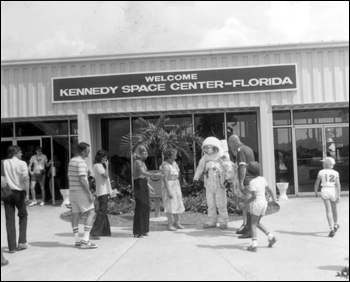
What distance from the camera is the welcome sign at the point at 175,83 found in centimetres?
856

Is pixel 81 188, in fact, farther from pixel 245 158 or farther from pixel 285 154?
pixel 285 154

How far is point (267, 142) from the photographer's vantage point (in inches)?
344

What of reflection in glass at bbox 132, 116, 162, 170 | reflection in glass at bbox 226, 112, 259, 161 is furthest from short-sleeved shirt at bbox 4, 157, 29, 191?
reflection in glass at bbox 226, 112, 259, 161

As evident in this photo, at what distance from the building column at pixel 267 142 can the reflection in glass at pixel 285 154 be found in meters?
0.80

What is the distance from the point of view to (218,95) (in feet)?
28.8

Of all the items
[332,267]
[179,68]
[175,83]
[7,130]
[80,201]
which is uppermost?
[179,68]

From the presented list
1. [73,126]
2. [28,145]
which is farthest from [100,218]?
[28,145]

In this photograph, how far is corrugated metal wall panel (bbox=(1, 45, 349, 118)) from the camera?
28.2 feet

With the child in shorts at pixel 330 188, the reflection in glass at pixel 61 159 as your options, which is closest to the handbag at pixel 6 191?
the child in shorts at pixel 330 188

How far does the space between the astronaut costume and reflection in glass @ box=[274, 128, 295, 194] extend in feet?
13.6

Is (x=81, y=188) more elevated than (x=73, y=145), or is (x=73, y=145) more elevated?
(x=73, y=145)

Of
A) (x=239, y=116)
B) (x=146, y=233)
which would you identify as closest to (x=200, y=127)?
(x=239, y=116)

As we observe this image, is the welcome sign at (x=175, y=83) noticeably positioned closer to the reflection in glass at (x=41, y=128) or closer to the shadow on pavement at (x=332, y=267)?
the reflection in glass at (x=41, y=128)

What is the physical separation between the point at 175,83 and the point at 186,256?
533cm
